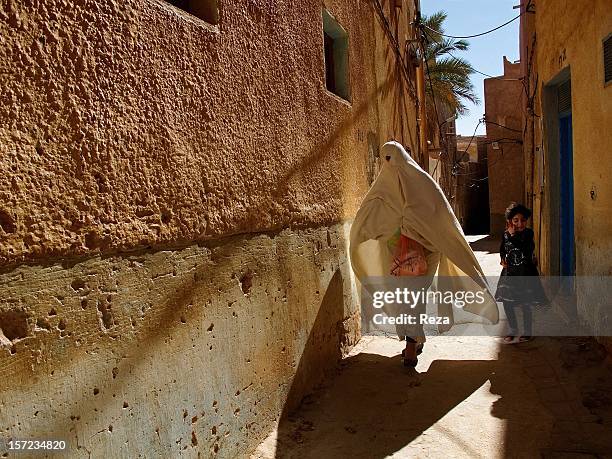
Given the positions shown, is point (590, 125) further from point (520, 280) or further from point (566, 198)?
point (566, 198)

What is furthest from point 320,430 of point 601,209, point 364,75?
point 364,75

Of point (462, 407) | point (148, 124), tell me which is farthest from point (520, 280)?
point (148, 124)

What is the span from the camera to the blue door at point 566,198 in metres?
6.54

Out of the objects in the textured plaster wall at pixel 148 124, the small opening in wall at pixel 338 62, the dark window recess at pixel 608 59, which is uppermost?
the small opening in wall at pixel 338 62

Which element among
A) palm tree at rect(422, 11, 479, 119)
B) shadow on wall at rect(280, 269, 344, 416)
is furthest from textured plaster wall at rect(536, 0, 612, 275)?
palm tree at rect(422, 11, 479, 119)

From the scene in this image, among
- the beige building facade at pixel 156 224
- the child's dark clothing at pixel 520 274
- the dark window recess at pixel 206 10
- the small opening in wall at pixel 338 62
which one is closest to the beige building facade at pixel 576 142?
the child's dark clothing at pixel 520 274

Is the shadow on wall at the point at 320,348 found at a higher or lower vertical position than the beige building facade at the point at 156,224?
lower

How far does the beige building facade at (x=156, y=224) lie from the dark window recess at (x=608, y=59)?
225 cm

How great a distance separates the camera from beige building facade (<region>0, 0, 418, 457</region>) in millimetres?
1646

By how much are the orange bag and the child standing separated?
3.73 feet

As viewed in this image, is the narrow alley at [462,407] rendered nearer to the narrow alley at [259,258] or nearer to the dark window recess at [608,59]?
the narrow alley at [259,258]

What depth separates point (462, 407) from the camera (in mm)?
3617

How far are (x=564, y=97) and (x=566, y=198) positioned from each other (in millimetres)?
1229

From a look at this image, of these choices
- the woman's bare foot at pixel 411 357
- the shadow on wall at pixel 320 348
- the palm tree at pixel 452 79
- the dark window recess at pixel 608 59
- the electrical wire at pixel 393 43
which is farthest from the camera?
the palm tree at pixel 452 79
